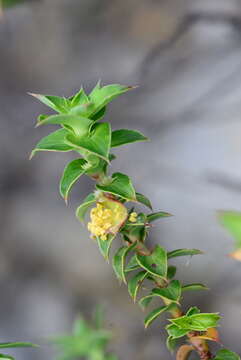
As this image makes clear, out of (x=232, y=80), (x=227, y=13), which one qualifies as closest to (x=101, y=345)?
(x=232, y=80)

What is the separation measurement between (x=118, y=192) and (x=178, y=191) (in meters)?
0.66

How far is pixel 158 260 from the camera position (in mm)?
577

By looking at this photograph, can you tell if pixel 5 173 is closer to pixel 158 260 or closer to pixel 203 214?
pixel 203 214

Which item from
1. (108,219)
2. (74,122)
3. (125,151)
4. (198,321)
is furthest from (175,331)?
(125,151)

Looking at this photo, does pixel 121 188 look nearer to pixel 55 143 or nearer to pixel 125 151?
pixel 55 143

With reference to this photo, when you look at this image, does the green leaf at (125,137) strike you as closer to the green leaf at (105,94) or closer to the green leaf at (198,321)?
the green leaf at (105,94)

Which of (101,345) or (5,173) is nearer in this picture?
(101,345)

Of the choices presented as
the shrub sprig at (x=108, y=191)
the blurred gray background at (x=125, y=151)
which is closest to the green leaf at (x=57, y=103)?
the shrub sprig at (x=108, y=191)

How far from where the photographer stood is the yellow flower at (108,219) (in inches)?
21.0

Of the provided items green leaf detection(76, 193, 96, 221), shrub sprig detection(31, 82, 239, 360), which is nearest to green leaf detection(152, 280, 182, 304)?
shrub sprig detection(31, 82, 239, 360)

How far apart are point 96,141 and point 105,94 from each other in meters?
0.04

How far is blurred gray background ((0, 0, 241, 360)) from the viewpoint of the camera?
3.74 feet

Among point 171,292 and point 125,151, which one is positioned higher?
point 125,151

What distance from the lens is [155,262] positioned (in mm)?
576
